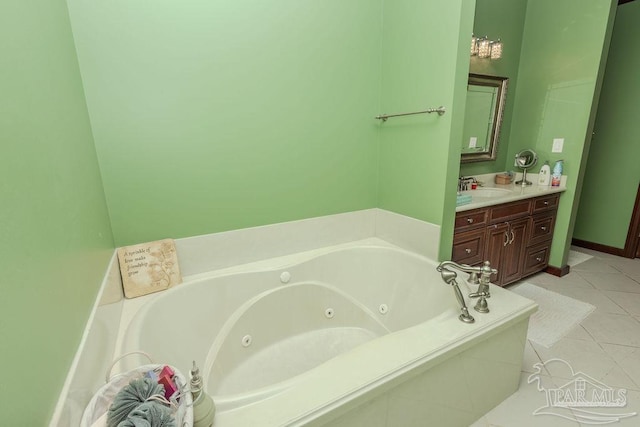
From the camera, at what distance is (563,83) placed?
2.54 m

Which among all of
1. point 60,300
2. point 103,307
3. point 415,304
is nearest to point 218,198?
point 103,307

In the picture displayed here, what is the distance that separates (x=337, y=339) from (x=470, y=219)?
119cm

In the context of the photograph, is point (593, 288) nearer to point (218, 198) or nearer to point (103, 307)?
point (218, 198)

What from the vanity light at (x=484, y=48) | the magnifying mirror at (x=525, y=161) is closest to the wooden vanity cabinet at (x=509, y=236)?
the magnifying mirror at (x=525, y=161)

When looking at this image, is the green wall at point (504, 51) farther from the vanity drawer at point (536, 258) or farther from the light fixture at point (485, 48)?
the vanity drawer at point (536, 258)

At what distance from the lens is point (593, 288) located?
2525 millimetres

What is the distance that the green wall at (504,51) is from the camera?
8.05 ft

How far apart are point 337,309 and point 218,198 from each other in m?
1.04

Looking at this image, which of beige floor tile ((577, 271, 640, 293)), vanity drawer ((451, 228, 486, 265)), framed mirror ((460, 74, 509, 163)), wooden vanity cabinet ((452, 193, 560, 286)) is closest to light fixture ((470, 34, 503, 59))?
framed mirror ((460, 74, 509, 163))

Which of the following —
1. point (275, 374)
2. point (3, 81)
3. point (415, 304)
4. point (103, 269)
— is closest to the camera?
point (3, 81)

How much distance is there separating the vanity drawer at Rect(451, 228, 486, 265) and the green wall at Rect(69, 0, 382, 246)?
2.63ft

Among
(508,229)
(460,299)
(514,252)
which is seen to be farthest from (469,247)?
(460,299)

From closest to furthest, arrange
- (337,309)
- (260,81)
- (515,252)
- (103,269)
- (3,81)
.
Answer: (3,81), (103,269), (260,81), (337,309), (515,252)

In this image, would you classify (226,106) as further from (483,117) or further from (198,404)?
(483,117)
